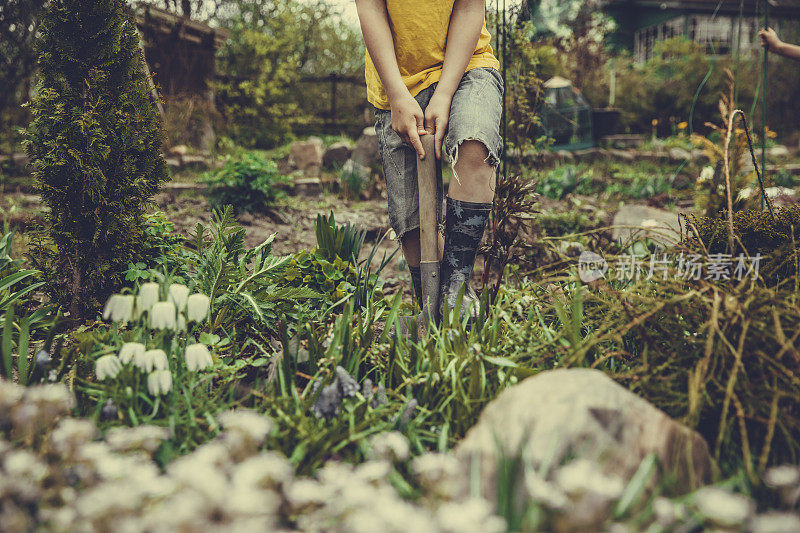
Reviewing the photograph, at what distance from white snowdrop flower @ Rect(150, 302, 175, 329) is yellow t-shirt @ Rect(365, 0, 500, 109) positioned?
4.18 feet

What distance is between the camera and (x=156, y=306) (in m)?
1.24

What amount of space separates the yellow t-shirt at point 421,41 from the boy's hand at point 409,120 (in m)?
0.18

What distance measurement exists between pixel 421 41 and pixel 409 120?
0.38m

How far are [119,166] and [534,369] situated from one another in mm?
1667

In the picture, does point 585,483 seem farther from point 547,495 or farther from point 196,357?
point 196,357

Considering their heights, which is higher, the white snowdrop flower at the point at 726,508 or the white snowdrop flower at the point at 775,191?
the white snowdrop flower at the point at 775,191

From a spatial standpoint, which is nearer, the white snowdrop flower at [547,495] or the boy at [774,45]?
the white snowdrop flower at [547,495]

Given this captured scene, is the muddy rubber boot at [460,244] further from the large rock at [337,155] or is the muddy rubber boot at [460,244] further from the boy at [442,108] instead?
the large rock at [337,155]

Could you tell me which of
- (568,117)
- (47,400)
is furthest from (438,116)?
(568,117)

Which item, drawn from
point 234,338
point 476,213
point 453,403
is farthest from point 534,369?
point 234,338

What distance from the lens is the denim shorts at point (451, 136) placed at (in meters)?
1.88

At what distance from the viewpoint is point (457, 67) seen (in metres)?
1.95

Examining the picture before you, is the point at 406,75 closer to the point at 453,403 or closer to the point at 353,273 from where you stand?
the point at 353,273

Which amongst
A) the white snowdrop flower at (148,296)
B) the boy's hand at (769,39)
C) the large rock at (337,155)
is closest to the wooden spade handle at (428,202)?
the white snowdrop flower at (148,296)
